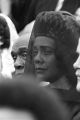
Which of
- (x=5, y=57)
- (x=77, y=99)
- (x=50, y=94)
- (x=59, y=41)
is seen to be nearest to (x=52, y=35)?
(x=59, y=41)

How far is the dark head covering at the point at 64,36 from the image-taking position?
3838mm

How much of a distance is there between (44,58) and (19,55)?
603 millimetres

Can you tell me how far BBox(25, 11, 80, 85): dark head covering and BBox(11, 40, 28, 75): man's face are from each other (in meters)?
0.49

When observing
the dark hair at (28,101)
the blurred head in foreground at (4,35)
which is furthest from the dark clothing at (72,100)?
the dark hair at (28,101)

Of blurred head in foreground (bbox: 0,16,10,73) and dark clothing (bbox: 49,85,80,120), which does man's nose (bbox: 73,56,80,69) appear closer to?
dark clothing (bbox: 49,85,80,120)

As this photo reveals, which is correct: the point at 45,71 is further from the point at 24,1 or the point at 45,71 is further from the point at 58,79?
the point at 24,1

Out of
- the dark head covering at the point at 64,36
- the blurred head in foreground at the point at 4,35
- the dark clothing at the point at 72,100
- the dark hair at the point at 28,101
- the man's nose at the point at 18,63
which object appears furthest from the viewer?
the blurred head in foreground at the point at 4,35

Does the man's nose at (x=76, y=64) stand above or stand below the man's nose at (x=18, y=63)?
above

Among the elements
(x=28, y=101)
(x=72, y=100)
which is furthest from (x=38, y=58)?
(x=28, y=101)

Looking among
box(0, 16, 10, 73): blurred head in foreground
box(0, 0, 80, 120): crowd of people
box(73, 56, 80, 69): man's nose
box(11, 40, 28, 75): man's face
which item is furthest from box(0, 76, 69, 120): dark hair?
box(0, 16, 10, 73): blurred head in foreground

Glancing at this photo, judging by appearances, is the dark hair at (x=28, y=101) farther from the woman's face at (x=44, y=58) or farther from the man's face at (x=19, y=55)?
the man's face at (x=19, y=55)

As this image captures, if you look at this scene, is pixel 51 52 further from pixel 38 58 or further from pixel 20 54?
pixel 20 54

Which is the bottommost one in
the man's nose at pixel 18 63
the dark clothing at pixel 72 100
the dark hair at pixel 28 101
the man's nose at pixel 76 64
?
the dark clothing at pixel 72 100

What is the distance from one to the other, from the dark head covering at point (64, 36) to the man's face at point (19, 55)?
49 centimetres
